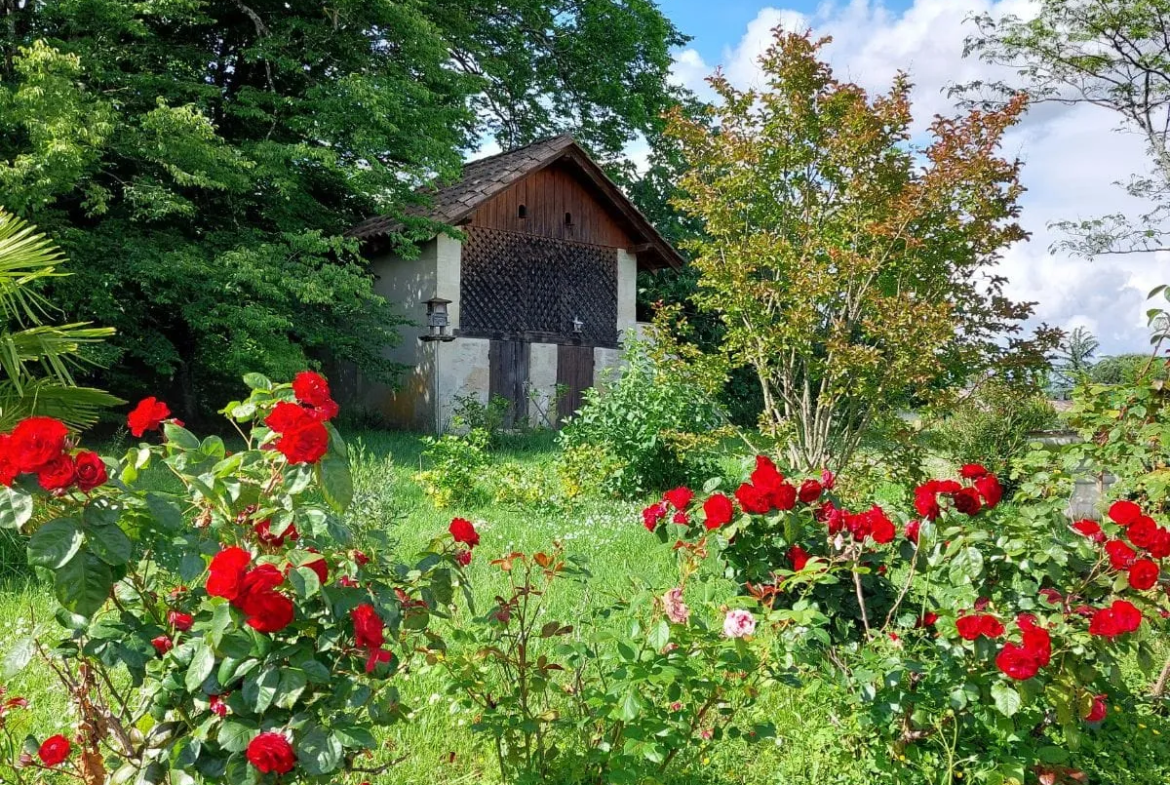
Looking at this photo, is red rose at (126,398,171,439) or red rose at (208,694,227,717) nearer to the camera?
red rose at (208,694,227,717)

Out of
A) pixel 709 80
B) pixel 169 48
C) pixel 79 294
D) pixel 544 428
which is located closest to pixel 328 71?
pixel 169 48

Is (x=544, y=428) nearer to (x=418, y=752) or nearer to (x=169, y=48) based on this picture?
(x=169, y=48)

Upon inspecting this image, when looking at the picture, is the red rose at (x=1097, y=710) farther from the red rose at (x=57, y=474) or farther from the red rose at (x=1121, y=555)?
the red rose at (x=57, y=474)

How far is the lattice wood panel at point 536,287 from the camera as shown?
1565 cm

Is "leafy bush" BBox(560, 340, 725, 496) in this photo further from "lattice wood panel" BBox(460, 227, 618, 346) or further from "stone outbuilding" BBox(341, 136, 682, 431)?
"lattice wood panel" BBox(460, 227, 618, 346)

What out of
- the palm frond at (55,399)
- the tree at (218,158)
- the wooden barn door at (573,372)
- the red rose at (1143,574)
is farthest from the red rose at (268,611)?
the wooden barn door at (573,372)

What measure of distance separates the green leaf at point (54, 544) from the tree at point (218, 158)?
9330mm

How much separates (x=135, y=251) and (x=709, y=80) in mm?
8061

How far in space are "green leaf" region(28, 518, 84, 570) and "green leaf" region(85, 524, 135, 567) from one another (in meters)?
0.02

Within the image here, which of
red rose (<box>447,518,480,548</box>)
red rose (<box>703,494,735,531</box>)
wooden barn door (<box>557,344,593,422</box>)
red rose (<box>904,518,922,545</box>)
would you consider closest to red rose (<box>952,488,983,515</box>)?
red rose (<box>904,518,922,545</box>)

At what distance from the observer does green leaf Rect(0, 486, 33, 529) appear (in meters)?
1.64

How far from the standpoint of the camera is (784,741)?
312 cm

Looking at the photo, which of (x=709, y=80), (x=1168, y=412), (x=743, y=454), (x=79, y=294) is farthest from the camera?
(x=79, y=294)

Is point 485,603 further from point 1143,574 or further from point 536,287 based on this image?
point 536,287
